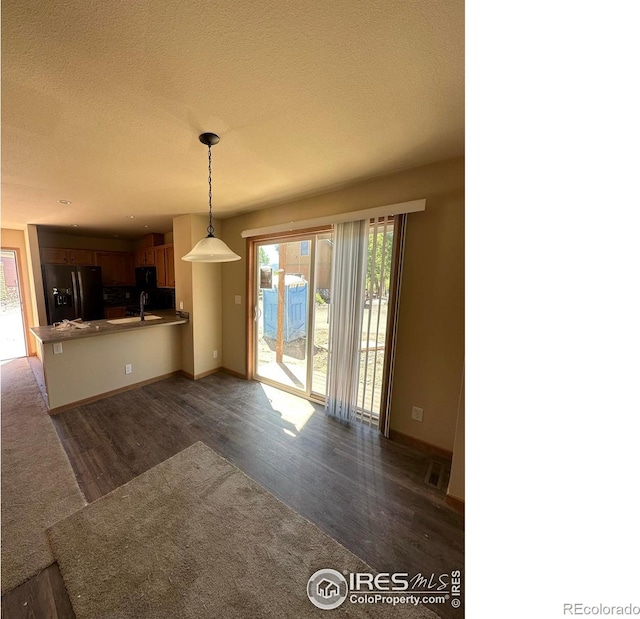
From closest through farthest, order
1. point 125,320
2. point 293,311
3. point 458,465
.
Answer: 1. point 458,465
2. point 293,311
3. point 125,320

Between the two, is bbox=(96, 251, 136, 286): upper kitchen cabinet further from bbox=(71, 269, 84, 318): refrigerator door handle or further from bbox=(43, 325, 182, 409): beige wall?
bbox=(43, 325, 182, 409): beige wall

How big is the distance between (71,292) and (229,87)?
17.2ft

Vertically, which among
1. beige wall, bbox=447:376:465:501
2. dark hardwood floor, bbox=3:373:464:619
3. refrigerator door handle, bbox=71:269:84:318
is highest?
refrigerator door handle, bbox=71:269:84:318

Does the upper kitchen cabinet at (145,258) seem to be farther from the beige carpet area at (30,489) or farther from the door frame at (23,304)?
the beige carpet area at (30,489)

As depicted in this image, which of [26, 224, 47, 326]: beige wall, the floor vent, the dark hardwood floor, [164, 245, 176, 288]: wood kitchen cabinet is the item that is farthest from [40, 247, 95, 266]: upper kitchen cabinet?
the floor vent

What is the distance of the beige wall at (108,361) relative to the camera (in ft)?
8.65

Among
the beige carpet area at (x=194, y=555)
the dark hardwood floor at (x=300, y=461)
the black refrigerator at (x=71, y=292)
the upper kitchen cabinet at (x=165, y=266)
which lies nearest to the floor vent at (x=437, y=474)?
the dark hardwood floor at (x=300, y=461)

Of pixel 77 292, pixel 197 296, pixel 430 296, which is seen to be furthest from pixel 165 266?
pixel 430 296

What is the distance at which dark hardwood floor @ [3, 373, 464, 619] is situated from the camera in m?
1.44

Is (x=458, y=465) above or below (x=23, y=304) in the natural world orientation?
below

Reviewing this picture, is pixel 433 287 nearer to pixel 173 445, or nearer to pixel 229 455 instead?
pixel 229 455

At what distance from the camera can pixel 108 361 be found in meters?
3.00

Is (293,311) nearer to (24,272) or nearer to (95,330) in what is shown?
(95,330)
